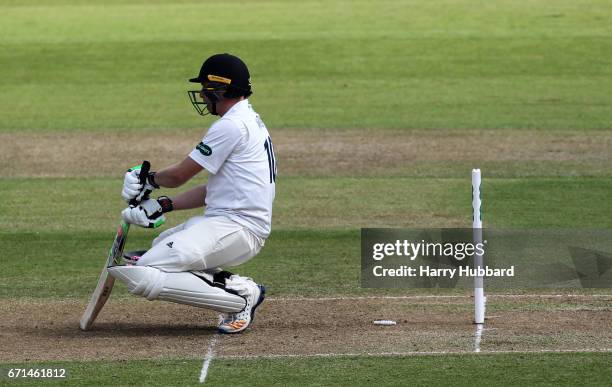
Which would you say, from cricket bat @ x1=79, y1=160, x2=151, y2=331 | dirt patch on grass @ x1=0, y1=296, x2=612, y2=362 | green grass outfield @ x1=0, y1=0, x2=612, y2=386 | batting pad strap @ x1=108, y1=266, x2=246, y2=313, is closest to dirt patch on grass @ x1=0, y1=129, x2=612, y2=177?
green grass outfield @ x1=0, y1=0, x2=612, y2=386

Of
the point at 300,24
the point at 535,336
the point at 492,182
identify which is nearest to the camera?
the point at 535,336

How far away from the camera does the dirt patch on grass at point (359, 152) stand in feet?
56.7

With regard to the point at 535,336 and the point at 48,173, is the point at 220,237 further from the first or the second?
the point at 48,173

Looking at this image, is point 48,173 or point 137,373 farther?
point 48,173

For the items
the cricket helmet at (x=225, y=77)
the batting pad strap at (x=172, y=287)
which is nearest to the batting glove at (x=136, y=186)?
the batting pad strap at (x=172, y=287)

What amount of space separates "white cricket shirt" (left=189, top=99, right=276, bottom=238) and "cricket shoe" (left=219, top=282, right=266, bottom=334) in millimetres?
451

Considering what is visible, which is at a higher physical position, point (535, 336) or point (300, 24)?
point (300, 24)

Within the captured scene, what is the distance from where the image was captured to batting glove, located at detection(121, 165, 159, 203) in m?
8.95

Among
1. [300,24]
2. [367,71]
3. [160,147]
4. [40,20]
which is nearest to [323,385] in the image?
[160,147]

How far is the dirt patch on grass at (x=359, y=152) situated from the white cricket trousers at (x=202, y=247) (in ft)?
26.4

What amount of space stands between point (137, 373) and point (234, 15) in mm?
25715

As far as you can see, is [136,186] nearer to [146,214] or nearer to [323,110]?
[146,214]

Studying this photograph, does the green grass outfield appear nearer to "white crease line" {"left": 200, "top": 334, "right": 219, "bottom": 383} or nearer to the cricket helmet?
"white crease line" {"left": 200, "top": 334, "right": 219, "bottom": 383}

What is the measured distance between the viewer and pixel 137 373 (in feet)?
26.1
